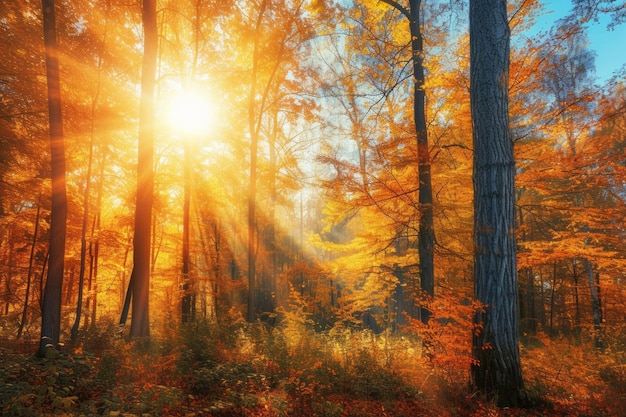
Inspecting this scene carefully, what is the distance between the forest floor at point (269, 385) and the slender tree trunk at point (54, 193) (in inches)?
40.4

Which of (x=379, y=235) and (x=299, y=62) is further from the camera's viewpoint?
(x=299, y=62)

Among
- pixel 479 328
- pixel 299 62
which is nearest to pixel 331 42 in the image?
pixel 299 62

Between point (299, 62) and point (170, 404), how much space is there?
13306mm

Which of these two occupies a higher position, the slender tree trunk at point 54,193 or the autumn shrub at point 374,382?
the slender tree trunk at point 54,193

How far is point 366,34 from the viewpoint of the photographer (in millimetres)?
8719

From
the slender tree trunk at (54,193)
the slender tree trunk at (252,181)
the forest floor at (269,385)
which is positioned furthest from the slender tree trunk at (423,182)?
the slender tree trunk at (54,193)

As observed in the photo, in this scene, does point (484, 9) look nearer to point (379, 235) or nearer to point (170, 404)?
point (379, 235)

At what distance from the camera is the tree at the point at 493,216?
4.45 m

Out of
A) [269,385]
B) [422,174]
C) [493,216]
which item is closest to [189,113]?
[422,174]

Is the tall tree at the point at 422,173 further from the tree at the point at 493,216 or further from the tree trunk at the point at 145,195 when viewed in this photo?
the tree trunk at the point at 145,195

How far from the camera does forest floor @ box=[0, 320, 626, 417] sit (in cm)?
424

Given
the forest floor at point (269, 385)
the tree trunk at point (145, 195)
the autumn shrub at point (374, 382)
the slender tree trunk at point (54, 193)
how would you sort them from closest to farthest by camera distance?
the forest floor at point (269, 385), the autumn shrub at point (374, 382), the slender tree trunk at point (54, 193), the tree trunk at point (145, 195)

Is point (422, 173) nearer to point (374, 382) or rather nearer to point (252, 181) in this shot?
point (374, 382)

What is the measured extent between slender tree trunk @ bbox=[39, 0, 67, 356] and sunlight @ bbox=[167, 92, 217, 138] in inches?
244
